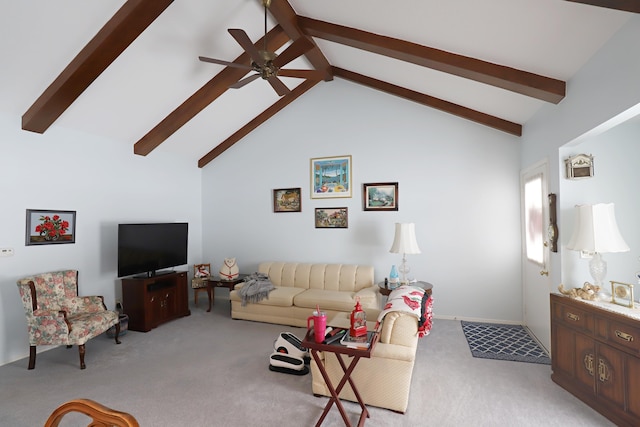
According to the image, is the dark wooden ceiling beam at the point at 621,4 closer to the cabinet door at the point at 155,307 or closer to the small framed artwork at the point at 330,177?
the small framed artwork at the point at 330,177

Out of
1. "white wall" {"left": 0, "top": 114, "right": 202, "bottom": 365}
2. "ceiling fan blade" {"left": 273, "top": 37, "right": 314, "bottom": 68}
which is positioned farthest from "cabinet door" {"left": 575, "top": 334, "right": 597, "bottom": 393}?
"white wall" {"left": 0, "top": 114, "right": 202, "bottom": 365}

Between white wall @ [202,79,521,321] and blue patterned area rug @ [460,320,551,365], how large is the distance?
0.32 metres

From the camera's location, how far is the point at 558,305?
2.98 m

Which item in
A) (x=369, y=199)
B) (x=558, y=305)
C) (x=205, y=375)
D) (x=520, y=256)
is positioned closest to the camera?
(x=558, y=305)

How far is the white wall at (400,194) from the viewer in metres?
4.75

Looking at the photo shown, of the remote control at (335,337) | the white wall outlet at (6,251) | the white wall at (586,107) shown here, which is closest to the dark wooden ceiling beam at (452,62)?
the white wall at (586,107)

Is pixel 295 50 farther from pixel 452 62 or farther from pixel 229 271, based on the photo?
pixel 229 271

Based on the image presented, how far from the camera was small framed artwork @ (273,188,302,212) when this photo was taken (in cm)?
579

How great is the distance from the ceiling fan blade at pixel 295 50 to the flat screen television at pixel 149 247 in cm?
304

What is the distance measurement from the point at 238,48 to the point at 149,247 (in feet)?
10.2

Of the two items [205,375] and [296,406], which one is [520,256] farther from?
[205,375]

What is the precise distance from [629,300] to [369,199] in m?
3.35

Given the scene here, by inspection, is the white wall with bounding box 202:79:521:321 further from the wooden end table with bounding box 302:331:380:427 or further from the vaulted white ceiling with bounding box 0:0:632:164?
the wooden end table with bounding box 302:331:380:427

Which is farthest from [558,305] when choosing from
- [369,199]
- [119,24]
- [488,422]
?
[119,24]
